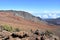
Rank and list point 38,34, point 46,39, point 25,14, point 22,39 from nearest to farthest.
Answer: point 22,39, point 46,39, point 38,34, point 25,14

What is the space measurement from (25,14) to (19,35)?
11593 cm

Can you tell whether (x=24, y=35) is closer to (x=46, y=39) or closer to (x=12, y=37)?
(x=12, y=37)

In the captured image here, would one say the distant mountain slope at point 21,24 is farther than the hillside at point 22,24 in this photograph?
Yes

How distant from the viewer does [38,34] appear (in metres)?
31.9

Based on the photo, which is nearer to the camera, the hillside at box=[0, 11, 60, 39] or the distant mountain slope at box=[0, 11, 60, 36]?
the hillside at box=[0, 11, 60, 39]

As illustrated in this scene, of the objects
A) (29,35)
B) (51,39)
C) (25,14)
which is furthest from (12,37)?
(25,14)

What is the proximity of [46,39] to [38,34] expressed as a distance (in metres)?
2.40

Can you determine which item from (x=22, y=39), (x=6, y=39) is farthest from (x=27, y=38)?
(x=6, y=39)

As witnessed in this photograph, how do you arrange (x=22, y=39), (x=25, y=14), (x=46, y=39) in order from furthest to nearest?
1. (x=25, y=14)
2. (x=46, y=39)
3. (x=22, y=39)

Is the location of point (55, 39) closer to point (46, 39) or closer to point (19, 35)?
point (46, 39)

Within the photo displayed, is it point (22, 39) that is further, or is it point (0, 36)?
point (0, 36)

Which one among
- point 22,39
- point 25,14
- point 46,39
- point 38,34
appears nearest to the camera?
point 22,39

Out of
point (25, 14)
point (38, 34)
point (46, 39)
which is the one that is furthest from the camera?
point (25, 14)

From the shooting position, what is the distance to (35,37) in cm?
2964
